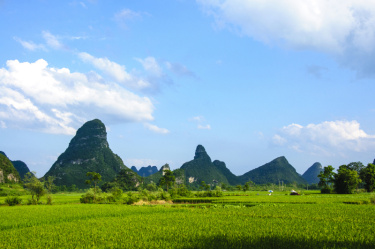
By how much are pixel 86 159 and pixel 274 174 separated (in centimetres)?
11011

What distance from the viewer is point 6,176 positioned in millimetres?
103000

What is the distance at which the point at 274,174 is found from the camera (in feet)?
540

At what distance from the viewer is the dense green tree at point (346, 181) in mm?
56062

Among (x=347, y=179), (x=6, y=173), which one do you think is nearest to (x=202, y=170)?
(x=6, y=173)

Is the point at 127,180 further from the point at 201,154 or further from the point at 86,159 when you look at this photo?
the point at 201,154

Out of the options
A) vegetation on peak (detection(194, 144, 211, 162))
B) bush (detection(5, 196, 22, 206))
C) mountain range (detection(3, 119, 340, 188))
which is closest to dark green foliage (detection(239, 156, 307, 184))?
mountain range (detection(3, 119, 340, 188))

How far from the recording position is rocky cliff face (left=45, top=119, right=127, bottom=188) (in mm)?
121125

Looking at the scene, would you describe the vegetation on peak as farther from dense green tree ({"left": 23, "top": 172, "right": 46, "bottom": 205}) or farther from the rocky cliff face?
dense green tree ({"left": 23, "top": 172, "right": 46, "bottom": 205})

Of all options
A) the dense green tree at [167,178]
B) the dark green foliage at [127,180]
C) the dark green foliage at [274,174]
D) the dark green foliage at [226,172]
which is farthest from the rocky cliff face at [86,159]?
the dark green foliage at [274,174]

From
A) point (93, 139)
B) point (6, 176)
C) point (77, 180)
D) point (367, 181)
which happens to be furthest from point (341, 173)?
point (93, 139)

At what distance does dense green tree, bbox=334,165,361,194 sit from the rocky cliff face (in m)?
98.7

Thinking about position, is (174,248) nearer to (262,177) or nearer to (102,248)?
(102,248)

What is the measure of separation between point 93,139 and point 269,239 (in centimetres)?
15160

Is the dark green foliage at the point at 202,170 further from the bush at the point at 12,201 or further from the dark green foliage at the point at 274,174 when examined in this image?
the bush at the point at 12,201
